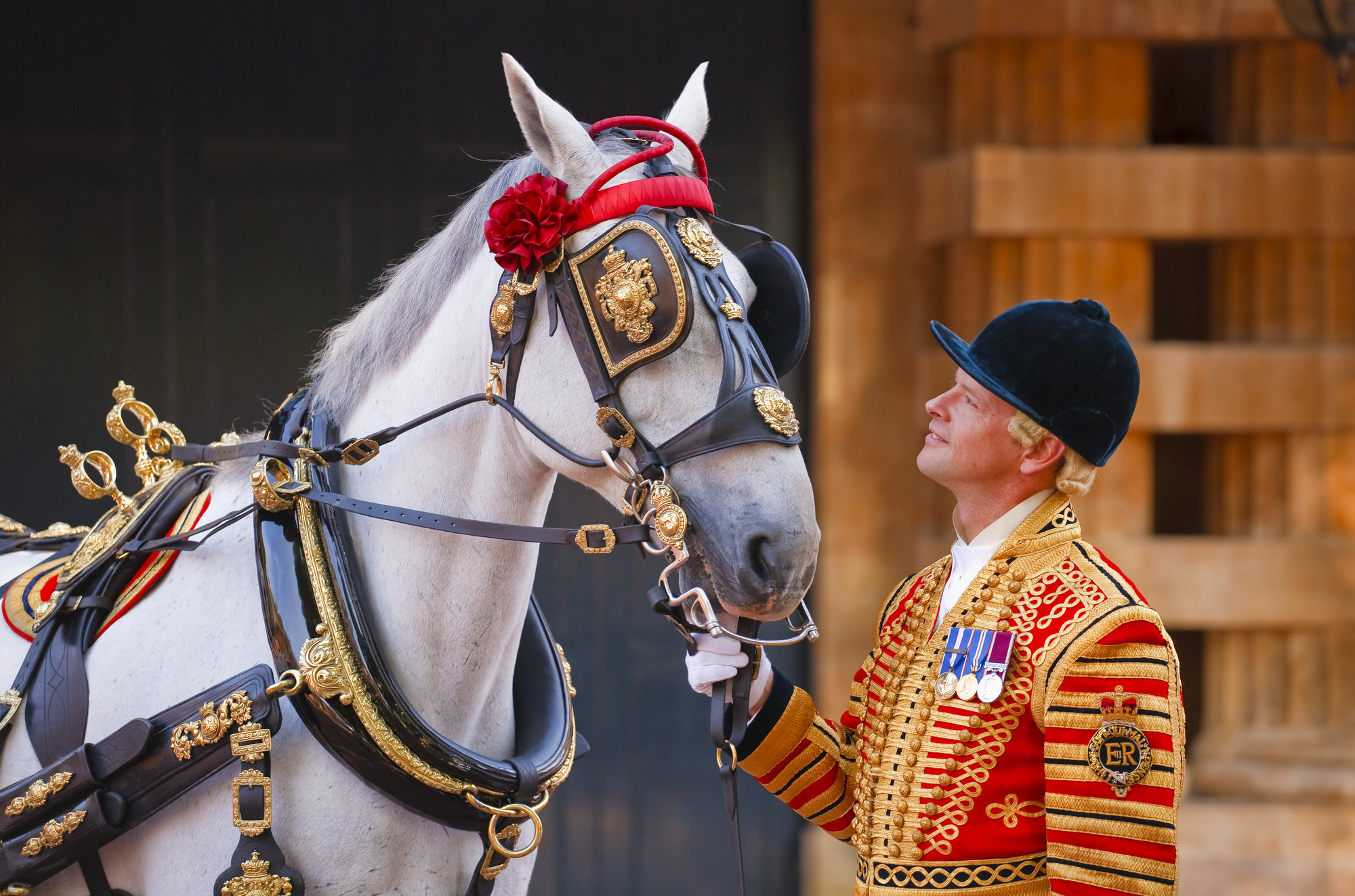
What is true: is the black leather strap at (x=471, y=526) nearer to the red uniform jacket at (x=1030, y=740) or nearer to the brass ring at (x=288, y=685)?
the brass ring at (x=288, y=685)

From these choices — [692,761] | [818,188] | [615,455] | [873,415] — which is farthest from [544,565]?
[615,455]

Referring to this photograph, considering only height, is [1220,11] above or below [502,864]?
above

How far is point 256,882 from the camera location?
1.34 meters

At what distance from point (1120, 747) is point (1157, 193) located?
8.14 ft

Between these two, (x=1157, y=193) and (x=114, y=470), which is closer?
(x=114, y=470)

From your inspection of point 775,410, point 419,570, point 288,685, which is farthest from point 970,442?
point 288,685

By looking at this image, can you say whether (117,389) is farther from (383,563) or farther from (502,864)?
(502,864)

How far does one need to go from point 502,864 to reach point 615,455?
0.58 m

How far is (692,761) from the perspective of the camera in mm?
3686

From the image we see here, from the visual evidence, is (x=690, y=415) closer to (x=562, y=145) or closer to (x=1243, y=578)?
(x=562, y=145)

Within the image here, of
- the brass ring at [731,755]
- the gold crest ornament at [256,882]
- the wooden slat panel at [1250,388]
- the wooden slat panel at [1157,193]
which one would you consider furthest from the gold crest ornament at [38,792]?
the wooden slat panel at [1250,388]

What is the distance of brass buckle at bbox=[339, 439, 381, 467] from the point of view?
57.4 inches

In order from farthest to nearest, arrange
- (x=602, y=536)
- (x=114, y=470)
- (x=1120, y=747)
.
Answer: (x=114, y=470), (x=602, y=536), (x=1120, y=747)

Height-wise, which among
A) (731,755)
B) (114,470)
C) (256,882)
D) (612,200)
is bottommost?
(256,882)
